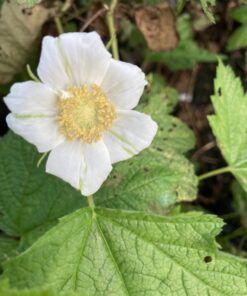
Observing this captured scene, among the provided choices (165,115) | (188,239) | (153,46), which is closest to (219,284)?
(188,239)

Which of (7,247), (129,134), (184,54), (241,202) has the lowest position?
(241,202)

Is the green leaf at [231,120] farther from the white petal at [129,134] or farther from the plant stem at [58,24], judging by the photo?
the plant stem at [58,24]

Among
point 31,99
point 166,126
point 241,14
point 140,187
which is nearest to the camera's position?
point 31,99

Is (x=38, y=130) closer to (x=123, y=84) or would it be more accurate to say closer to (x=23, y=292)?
(x=123, y=84)

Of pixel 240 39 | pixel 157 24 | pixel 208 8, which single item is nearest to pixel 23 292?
pixel 208 8

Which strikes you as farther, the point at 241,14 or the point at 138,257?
the point at 241,14

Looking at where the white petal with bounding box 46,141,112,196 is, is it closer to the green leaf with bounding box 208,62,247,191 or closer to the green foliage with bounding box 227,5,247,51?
the green leaf with bounding box 208,62,247,191

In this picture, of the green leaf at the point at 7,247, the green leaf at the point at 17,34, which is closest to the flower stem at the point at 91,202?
the green leaf at the point at 7,247
